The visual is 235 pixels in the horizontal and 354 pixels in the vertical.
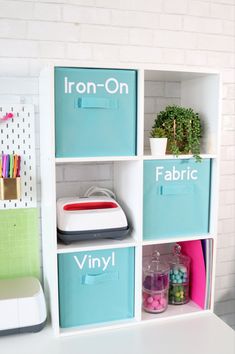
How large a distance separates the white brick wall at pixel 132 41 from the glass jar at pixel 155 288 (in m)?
0.46

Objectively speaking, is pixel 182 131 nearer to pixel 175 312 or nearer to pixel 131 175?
pixel 131 175

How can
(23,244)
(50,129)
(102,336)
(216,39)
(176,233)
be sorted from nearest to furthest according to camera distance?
(50,129), (102,336), (176,233), (23,244), (216,39)

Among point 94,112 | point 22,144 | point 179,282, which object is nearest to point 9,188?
point 22,144

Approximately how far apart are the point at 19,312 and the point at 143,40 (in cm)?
128

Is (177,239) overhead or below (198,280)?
overhead

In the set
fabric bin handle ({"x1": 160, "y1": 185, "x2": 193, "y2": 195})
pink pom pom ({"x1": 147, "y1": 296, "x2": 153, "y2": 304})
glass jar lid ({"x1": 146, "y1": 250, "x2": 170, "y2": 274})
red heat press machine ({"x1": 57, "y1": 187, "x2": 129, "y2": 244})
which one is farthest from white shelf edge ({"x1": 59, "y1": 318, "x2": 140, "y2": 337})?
fabric bin handle ({"x1": 160, "y1": 185, "x2": 193, "y2": 195})

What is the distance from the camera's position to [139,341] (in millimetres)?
1430

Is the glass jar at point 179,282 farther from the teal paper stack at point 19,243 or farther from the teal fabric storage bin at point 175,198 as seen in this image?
the teal paper stack at point 19,243

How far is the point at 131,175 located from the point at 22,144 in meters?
0.49

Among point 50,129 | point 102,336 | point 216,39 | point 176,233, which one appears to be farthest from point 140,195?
point 216,39

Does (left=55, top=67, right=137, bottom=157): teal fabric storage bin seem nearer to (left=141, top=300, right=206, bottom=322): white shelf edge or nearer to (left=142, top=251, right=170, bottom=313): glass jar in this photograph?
(left=142, top=251, right=170, bottom=313): glass jar

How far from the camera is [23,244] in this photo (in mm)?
1708

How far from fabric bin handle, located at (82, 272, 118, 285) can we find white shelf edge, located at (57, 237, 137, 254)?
4.4 inches

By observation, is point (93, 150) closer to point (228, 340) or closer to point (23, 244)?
point (23, 244)
